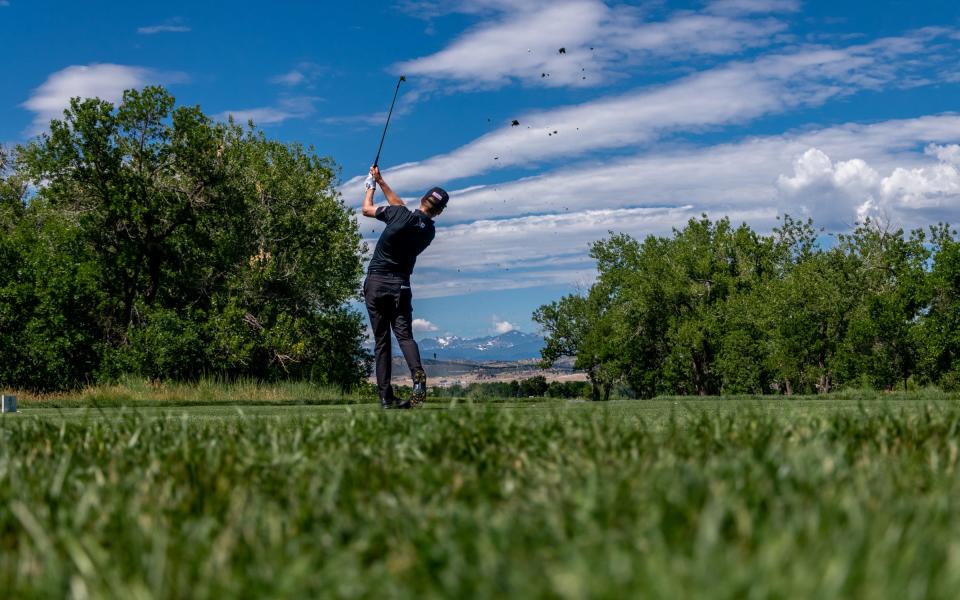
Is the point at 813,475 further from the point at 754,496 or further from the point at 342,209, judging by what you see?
the point at 342,209

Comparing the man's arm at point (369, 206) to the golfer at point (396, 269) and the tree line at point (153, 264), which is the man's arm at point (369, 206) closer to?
the golfer at point (396, 269)

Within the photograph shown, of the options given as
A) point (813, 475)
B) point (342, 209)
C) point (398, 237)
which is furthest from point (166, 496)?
point (342, 209)

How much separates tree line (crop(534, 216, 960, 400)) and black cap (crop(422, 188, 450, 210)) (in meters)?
58.7

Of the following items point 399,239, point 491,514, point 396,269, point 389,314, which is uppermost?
point 399,239

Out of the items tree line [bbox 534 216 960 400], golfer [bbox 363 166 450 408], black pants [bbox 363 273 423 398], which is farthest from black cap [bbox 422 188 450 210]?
tree line [bbox 534 216 960 400]

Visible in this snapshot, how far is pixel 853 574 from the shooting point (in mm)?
2121

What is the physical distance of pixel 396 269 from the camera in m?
12.0

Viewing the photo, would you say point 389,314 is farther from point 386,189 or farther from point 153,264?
point 153,264

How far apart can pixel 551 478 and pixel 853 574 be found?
179 centimetres

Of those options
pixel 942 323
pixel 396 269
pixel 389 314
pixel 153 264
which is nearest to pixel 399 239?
pixel 396 269

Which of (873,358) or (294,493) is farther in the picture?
(873,358)

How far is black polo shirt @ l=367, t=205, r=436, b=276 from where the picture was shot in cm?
1175

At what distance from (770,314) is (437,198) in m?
66.5

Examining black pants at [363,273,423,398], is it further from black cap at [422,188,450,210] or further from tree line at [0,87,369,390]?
tree line at [0,87,369,390]
